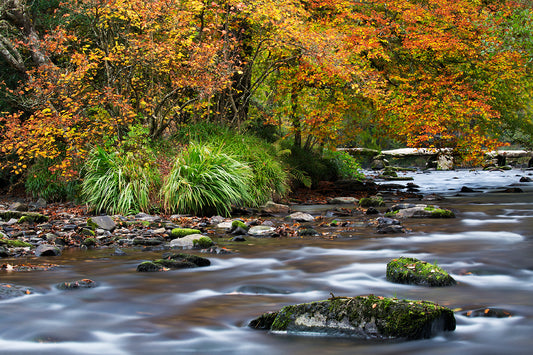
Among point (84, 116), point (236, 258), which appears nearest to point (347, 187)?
point (84, 116)

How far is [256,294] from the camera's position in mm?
4832

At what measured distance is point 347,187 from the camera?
647 inches

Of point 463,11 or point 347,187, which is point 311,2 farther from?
point 347,187

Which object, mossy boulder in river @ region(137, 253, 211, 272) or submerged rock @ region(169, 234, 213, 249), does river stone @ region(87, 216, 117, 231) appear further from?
mossy boulder in river @ region(137, 253, 211, 272)

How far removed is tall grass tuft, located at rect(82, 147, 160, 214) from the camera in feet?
33.5

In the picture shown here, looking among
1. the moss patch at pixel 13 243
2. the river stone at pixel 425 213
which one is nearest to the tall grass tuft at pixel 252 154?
the river stone at pixel 425 213

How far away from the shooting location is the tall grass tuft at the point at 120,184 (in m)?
10.2

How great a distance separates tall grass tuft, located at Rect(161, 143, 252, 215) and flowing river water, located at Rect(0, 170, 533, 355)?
106 inches

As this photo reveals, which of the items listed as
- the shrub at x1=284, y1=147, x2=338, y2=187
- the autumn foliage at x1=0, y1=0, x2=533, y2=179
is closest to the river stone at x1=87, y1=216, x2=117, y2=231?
the autumn foliage at x1=0, y1=0, x2=533, y2=179

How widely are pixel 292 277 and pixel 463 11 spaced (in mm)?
11609

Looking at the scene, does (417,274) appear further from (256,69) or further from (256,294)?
(256,69)

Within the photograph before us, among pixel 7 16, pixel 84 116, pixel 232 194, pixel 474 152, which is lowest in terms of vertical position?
pixel 232 194

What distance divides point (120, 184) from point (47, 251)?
392 centimetres

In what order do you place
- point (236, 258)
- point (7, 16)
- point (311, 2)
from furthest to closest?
point (311, 2) → point (7, 16) → point (236, 258)
